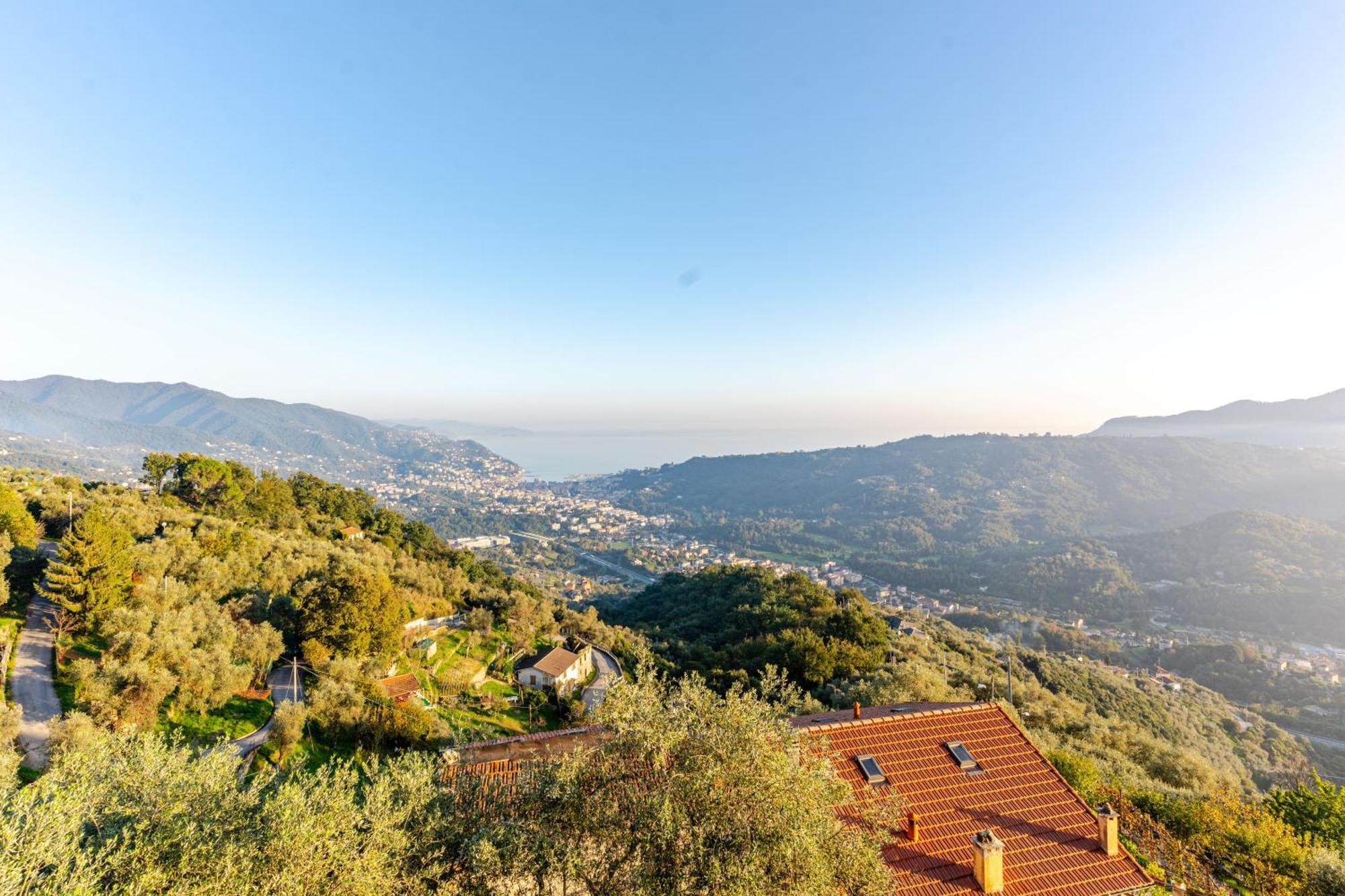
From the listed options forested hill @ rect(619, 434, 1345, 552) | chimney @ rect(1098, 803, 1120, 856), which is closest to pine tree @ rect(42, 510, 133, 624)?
chimney @ rect(1098, 803, 1120, 856)

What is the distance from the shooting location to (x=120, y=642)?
13.4 metres

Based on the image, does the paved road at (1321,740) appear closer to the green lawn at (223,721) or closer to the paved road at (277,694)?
the paved road at (277,694)

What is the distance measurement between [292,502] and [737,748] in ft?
136

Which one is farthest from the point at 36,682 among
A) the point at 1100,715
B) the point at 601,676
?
the point at 1100,715

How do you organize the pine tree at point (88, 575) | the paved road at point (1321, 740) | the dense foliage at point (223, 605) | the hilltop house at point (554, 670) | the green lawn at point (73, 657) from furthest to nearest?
the paved road at point (1321, 740) → the hilltop house at point (554, 670) → the pine tree at point (88, 575) → the dense foliage at point (223, 605) → the green lawn at point (73, 657)

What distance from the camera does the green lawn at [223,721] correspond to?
13.0m

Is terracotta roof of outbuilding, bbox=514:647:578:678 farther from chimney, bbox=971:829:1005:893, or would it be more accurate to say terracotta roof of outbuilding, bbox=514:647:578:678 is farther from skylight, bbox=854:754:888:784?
chimney, bbox=971:829:1005:893

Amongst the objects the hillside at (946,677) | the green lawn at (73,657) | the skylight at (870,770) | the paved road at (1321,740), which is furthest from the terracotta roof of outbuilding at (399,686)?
the paved road at (1321,740)

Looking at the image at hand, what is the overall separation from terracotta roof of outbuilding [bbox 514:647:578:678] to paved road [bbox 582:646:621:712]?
4.76 feet

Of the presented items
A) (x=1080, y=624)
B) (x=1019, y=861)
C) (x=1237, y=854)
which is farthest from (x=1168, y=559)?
(x=1019, y=861)

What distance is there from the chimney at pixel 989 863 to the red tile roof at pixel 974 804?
0.48 feet

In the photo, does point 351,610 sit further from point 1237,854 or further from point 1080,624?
point 1080,624

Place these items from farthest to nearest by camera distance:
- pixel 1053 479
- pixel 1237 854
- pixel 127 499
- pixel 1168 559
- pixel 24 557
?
1. pixel 1053 479
2. pixel 1168 559
3. pixel 127 499
4. pixel 24 557
5. pixel 1237 854

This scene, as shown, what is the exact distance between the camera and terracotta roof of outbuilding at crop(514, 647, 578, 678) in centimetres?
2430
